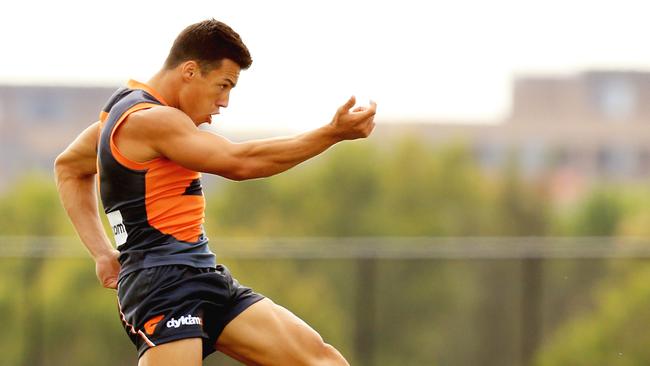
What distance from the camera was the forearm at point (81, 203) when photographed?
254 inches

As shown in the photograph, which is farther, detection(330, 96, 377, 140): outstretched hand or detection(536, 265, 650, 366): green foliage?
detection(536, 265, 650, 366): green foliage

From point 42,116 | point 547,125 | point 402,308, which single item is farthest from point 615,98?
point 402,308

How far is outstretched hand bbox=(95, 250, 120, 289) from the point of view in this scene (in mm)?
6258

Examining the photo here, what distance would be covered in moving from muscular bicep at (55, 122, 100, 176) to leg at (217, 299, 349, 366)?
1.12 m

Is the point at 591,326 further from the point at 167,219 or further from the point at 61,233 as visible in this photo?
the point at 61,233

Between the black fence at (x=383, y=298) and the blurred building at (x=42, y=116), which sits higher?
the black fence at (x=383, y=298)

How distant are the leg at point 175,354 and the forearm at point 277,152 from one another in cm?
76

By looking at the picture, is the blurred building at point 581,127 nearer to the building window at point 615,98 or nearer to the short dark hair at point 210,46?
the building window at point 615,98

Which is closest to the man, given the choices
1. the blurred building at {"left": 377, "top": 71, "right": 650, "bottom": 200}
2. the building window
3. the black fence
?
the black fence

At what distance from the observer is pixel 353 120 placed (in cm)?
546

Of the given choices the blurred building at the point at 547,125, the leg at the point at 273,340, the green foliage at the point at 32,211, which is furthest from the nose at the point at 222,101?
the blurred building at the point at 547,125

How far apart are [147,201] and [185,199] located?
18 cm

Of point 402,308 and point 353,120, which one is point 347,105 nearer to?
point 353,120

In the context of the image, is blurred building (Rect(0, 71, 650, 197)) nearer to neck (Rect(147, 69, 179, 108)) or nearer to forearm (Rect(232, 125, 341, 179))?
neck (Rect(147, 69, 179, 108))
